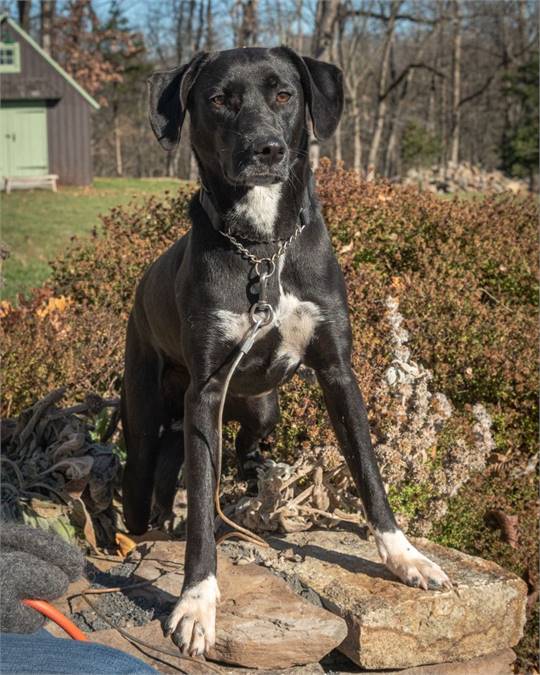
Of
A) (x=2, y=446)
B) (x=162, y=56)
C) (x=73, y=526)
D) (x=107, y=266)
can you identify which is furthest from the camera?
(x=162, y=56)

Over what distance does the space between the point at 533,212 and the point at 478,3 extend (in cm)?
2376

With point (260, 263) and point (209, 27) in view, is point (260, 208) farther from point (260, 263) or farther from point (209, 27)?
point (209, 27)

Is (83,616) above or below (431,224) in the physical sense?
below

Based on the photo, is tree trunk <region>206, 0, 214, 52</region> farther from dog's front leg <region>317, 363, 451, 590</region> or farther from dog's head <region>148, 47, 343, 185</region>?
dog's front leg <region>317, 363, 451, 590</region>

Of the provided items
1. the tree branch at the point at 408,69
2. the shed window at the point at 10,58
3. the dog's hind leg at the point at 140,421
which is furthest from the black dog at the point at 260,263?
the shed window at the point at 10,58

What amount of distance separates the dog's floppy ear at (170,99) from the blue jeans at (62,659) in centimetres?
198

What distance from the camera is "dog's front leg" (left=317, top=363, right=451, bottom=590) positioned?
9.46 ft

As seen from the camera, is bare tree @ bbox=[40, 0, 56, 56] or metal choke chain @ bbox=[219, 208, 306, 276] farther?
bare tree @ bbox=[40, 0, 56, 56]

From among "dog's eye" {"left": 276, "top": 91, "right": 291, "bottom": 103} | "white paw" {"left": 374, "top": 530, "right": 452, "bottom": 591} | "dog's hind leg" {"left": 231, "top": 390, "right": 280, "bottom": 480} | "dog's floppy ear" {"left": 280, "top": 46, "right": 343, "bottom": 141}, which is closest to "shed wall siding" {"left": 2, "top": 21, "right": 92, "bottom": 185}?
"dog's hind leg" {"left": 231, "top": 390, "right": 280, "bottom": 480}

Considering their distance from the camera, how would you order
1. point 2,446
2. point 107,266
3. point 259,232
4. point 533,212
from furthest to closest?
1. point 533,212
2. point 107,266
3. point 2,446
4. point 259,232

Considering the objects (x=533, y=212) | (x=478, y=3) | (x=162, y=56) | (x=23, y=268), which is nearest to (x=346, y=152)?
(x=162, y=56)

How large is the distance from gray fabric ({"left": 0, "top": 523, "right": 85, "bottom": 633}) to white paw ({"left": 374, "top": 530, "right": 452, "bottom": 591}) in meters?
1.02

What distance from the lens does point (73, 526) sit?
371 centimetres

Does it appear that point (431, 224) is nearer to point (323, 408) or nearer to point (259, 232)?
point (323, 408)
